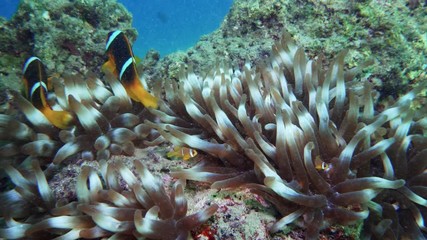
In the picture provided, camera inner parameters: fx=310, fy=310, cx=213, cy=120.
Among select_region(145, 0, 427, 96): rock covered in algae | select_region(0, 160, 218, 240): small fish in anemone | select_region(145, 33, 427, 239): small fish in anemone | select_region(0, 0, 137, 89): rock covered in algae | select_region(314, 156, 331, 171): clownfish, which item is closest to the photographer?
select_region(0, 160, 218, 240): small fish in anemone

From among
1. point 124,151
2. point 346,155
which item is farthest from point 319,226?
point 124,151

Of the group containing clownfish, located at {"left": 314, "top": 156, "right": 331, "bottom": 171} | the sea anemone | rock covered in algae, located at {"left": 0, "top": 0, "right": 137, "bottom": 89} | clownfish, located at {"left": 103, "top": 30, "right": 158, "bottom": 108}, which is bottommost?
clownfish, located at {"left": 314, "top": 156, "right": 331, "bottom": 171}

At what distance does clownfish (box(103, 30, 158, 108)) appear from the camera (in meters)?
3.05

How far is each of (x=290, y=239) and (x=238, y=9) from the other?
4.08 m

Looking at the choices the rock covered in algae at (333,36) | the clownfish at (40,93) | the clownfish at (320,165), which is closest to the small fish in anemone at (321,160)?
the clownfish at (320,165)

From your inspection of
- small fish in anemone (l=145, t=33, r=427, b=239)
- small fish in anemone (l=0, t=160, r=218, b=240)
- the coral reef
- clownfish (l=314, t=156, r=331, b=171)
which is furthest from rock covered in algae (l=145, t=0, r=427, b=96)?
small fish in anemone (l=0, t=160, r=218, b=240)

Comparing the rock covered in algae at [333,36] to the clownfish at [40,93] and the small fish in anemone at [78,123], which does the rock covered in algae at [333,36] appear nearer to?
the small fish in anemone at [78,123]

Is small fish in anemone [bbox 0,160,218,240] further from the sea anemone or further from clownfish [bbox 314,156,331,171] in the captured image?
clownfish [bbox 314,156,331,171]

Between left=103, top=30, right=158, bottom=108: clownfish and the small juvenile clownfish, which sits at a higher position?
left=103, top=30, right=158, bottom=108: clownfish

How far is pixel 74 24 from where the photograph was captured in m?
5.37

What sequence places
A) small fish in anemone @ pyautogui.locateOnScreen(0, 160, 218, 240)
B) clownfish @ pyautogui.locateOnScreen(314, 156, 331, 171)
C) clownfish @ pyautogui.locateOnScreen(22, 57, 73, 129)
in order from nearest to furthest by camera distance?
1. small fish in anemone @ pyautogui.locateOnScreen(0, 160, 218, 240)
2. clownfish @ pyautogui.locateOnScreen(314, 156, 331, 171)
3. clownfish @ pyautogui.locateOnScreen(22, 57, 73, 129)

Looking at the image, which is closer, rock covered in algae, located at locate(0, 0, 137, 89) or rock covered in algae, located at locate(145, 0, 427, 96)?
rock covered in algae, located at locate(145, 0, 427, 96)

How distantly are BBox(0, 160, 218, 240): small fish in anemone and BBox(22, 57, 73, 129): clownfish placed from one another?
1.77 ft

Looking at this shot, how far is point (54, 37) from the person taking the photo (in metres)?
5.20
